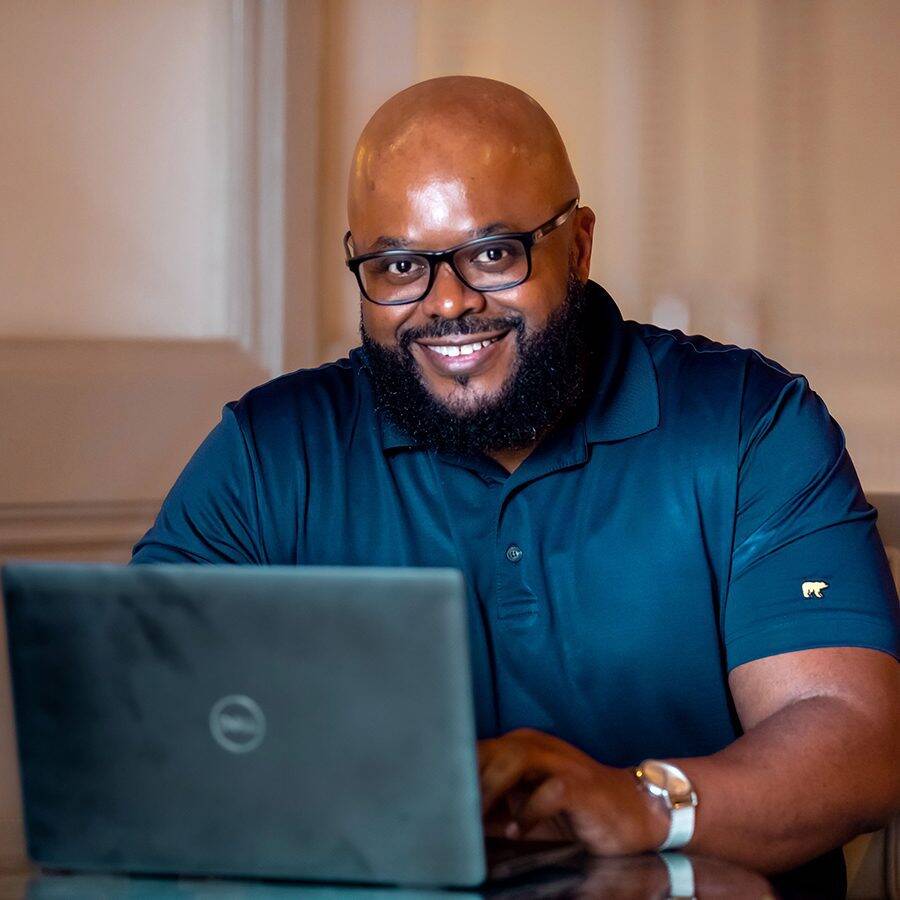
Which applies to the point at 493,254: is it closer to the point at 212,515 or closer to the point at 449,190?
the point at 449,190

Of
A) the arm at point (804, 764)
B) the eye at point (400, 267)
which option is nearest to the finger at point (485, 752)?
the arm at point (804, 764)

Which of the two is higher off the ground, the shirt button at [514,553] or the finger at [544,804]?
the shirt button at [514,553]

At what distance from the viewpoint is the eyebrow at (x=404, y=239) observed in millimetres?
1706

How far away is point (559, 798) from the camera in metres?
1.18

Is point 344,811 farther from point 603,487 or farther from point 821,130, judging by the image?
point 821,130

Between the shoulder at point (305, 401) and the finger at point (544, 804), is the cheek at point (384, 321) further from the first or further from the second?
the finger at point (544, 804)

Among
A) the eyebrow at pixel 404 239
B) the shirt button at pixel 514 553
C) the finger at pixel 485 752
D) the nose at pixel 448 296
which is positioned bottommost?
the finger at pixel 485 752

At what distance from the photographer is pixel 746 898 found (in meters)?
1.07

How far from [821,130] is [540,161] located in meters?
1.68

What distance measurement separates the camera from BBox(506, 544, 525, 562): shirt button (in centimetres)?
170

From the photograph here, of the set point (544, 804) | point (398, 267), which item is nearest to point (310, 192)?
point (398, 267)

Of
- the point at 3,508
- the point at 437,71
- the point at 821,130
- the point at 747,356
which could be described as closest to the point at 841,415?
the point at 821,130

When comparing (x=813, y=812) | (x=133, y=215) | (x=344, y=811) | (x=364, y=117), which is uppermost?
(x=364, y=117)

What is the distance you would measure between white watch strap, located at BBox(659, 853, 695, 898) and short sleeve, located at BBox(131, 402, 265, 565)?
768 millimetres
